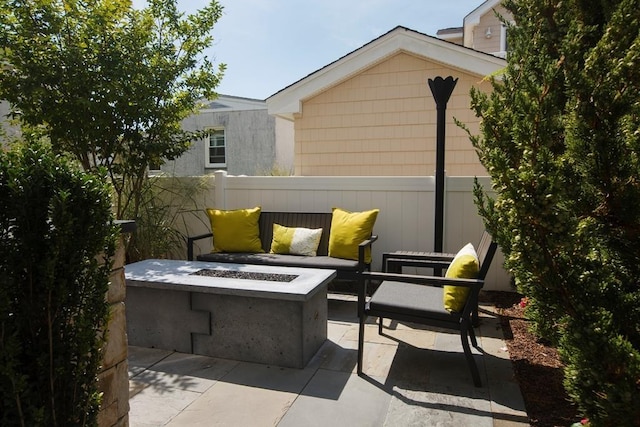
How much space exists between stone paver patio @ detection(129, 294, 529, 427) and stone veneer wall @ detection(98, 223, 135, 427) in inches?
22.6

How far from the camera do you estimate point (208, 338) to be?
3271 mm

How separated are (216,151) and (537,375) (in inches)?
442

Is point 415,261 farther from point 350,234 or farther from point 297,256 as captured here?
point 297,256

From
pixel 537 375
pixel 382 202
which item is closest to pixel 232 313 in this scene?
pixel 537 375

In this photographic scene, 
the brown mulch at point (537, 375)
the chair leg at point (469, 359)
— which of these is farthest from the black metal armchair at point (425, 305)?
the brown mulch at point (537, 375)

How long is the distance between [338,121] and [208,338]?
14.7ft

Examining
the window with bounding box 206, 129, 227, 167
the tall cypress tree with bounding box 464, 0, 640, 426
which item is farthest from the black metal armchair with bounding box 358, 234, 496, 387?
the window with bounding box 206, 129, 227, 167

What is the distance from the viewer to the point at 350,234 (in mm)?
4723

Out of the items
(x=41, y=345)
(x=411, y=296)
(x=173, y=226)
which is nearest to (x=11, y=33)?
(x=173, y=226)

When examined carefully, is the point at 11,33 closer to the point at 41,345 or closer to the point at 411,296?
the point at 41,345

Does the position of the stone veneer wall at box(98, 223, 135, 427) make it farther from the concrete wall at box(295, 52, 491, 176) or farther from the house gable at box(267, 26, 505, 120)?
the house gable at box(267, 26, 505, 120)

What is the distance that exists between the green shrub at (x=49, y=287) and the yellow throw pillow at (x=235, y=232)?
12.2 feet

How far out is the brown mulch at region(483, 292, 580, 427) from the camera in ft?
7.64

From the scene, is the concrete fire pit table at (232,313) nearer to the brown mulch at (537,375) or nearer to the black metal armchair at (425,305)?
the black metal armchair at (425,305)
